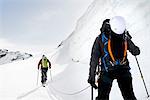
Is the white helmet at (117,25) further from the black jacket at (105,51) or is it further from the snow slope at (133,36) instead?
the snow slope at (133,36)

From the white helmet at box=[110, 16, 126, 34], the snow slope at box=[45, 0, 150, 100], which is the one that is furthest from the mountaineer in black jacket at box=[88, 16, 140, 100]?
the snow slope at box=[45, 0, 150, 100]

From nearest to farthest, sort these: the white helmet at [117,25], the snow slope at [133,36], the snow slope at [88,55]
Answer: the white helmet at [117,25], the snow slope at [133,36], the snow slope at [88,55]

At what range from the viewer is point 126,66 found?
690cm

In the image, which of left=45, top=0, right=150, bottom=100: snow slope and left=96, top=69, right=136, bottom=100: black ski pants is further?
left=45, top=0, right=150, bottom=100: snow slope

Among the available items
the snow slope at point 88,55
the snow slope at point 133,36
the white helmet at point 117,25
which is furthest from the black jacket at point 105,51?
the snow slope at point 133,36

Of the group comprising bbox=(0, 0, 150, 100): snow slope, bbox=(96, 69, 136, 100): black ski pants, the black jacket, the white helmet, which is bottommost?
bbox=(96, 69, 136, 100): black ski pants

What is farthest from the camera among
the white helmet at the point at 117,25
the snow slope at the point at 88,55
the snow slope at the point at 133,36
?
the snow slope at the point at 88,55

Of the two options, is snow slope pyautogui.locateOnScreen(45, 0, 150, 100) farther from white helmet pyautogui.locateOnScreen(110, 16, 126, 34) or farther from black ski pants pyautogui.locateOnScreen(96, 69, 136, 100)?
white helmet pyautogui.locateOnScreen(110, 16, 126, 34)

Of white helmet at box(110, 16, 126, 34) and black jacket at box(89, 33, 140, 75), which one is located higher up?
white helmet at box(110, 16, 126, 34)

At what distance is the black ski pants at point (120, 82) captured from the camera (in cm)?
682

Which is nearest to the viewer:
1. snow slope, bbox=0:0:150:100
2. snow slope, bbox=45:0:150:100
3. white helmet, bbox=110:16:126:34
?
white helmet, bbox=110:16:126:34

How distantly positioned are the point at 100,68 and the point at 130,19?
514 inches

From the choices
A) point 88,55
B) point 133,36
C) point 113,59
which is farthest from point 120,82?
point 88,55

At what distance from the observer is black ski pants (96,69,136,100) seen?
6824 mm
